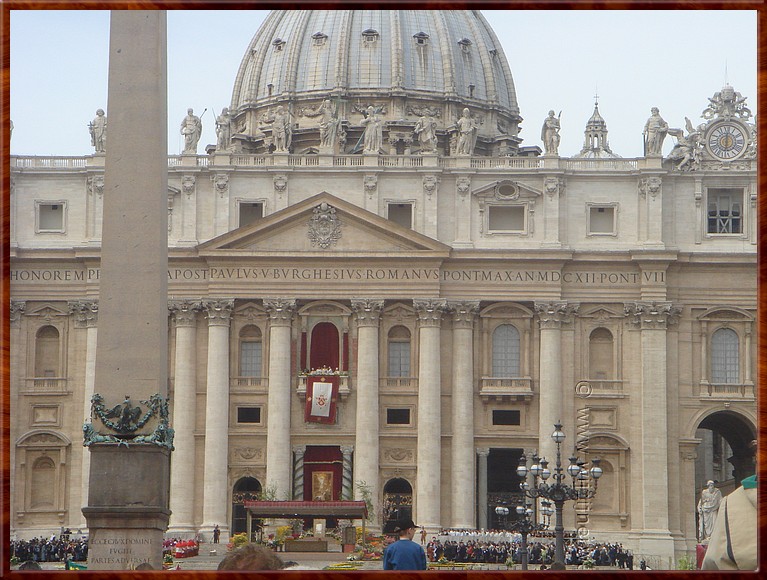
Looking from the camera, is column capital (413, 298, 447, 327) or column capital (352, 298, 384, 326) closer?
column capital (413, 298, 447, 327)

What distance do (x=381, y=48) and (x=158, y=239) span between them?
267 feet

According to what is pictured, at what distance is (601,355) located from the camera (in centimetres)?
6800

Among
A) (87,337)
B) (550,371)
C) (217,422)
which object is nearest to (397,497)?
(217,422)

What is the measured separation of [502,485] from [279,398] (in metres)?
10.5

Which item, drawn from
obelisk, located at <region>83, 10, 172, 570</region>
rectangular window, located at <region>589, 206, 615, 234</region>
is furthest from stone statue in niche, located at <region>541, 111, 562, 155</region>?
obelisk, located at <region>83, 10, 172, 570</region>

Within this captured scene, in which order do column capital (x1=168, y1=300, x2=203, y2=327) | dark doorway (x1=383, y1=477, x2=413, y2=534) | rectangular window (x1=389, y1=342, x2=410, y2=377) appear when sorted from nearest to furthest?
1. dark doorway (x1=383, y1=477, x2=413, y2=534)
2. column capital (x1=168, y1=300, x2=203, y2=327)
3. rectangular window (x1=389, y1=342, x2=410, y2=377)

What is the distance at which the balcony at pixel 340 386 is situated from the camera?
220ft

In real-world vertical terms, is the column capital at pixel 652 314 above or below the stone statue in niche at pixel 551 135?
below

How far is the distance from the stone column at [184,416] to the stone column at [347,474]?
20.9 ft

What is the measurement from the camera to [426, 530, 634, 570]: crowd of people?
55.5 metres

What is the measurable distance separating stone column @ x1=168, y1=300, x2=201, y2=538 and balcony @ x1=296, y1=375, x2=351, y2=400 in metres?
4.57

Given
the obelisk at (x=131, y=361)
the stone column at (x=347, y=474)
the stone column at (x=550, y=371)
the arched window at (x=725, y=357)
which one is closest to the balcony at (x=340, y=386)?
the stone column at (x=347, y=474)

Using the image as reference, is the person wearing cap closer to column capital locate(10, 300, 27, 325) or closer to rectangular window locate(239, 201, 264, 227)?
rectangular window locate(239, 201, 264, 227)

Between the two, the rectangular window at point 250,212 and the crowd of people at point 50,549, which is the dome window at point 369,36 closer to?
the rectangular window at point 250,212
